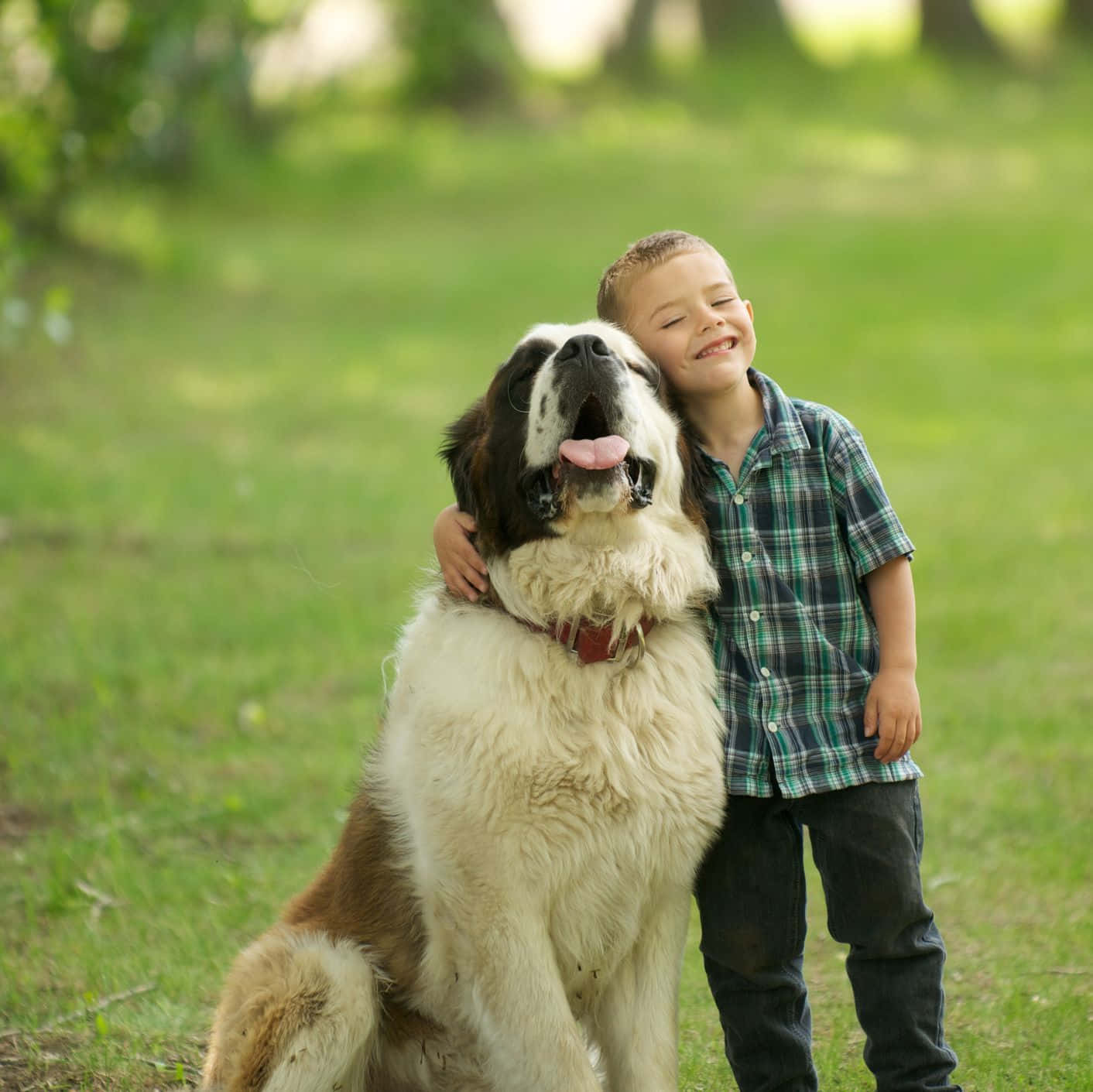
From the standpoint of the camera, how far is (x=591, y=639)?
328 cm

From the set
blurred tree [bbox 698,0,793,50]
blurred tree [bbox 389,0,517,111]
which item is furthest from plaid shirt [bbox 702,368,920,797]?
blurred tree [bbox 698,0,793,50]

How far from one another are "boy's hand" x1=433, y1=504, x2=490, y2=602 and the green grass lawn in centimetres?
135

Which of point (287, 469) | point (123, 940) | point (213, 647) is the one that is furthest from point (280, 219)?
point (123, 940)

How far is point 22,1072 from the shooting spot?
12.1 ft

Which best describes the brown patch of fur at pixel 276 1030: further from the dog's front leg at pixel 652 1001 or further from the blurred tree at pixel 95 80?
the blurred tree at pixel 95 80

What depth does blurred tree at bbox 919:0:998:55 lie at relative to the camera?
23.2m

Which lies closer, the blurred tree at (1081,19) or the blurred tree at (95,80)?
the blurred tree at (95,80)

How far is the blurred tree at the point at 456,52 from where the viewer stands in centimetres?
2231

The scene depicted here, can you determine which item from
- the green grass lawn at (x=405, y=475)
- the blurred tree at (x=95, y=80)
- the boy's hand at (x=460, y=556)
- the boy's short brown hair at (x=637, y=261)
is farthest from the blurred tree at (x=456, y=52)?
the boy's hand at (x=460, y=556)

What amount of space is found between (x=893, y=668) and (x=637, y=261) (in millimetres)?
1064

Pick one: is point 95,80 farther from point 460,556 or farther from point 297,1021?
point 297,1021

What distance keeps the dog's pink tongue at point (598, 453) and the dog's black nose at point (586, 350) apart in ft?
0.54

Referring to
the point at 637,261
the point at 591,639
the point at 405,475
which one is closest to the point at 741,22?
the point at 405,475

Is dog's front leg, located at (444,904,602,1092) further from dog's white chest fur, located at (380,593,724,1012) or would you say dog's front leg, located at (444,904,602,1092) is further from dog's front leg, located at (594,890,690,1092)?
dog's front leg, located at (594,890,690,1092)
